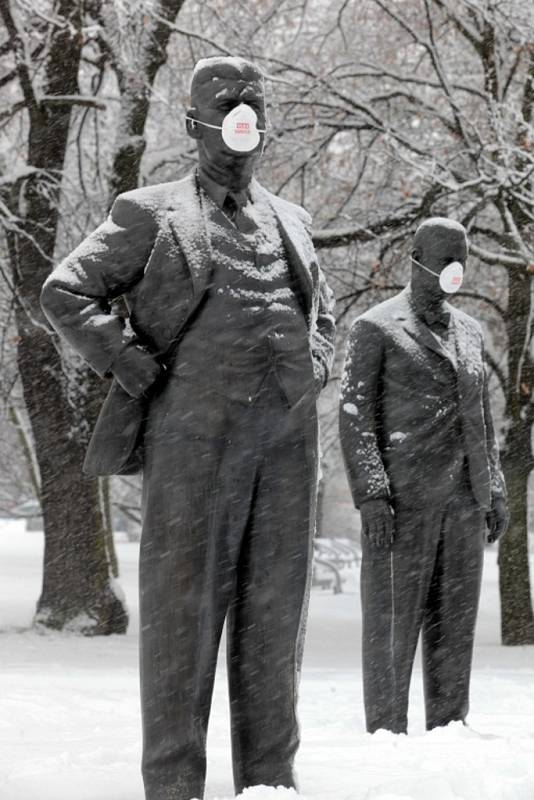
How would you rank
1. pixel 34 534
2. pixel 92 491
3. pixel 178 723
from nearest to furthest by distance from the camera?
pixel 178 723
pixel 92 491
pixel 34 534

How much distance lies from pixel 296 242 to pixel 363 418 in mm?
2110

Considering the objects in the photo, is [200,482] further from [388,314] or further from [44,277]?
[44,277]

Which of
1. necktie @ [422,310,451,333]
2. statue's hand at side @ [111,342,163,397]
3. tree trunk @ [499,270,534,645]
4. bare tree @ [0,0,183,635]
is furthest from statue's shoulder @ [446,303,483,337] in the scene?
tree trunk @ [499,270,534,645]

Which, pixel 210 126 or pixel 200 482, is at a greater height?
pixel 210 126

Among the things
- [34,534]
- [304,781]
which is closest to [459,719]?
[304,781]

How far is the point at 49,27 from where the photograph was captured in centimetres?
1412

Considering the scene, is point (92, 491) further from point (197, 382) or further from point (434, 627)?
point (197, 382)

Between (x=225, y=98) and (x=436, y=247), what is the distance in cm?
237

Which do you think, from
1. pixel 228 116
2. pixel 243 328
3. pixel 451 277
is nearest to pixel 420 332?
pixel 451 277

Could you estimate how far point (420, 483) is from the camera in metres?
6.33

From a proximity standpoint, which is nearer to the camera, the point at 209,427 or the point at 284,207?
the point at 209,427

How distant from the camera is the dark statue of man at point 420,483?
6328 mm

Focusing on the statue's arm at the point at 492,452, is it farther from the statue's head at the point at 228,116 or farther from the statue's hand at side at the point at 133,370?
the statue's hand at side at the point at 133,370

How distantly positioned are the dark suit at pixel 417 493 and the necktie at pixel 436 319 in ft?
0.11
